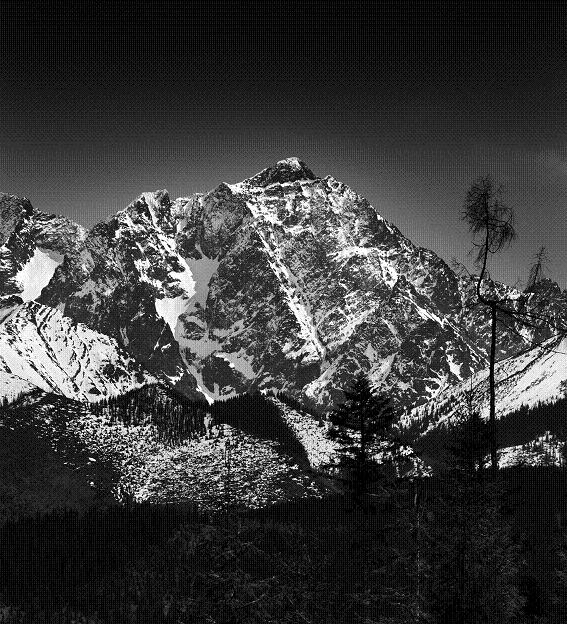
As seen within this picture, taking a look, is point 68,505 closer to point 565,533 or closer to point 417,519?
point 565,533

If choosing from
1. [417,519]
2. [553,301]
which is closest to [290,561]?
[417,519]

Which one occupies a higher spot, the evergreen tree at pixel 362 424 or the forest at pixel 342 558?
the evergreen tree at pixel 362 424

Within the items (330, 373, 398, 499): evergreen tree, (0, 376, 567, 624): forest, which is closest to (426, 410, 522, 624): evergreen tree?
(0, 376, 567, 624): forest

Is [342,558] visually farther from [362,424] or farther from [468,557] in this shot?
[468,557]

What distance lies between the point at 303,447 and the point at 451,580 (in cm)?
11816

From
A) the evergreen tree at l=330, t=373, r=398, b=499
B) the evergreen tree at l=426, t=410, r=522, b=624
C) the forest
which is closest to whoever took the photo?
the forest

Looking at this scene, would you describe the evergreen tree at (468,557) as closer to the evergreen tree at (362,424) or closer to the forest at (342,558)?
the forest at (342,558)

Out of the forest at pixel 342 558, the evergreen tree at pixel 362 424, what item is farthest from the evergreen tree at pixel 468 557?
the evergreen tree at pixel 362 424

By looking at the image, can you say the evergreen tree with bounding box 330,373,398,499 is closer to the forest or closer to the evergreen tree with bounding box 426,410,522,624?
the forest

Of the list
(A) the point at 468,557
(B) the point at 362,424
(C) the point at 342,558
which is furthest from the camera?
(C) the point at 342,558

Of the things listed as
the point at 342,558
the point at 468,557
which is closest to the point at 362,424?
the point at 342,558

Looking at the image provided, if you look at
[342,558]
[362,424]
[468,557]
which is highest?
[362,424]

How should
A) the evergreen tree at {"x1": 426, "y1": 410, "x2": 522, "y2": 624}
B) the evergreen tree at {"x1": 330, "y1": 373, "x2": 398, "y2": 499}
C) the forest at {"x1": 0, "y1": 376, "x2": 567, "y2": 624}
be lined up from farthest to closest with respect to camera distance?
the evergreen tree at {"x1": 330, "y1": 373, "x2": 398, "y2": 499}, the evergreen tree at {"x1": 426, "y1": 410, "x2": 522, "y2": 624}, the forest at {"x1": 0, "y1": 376, "x2": 567, "y2": 624}

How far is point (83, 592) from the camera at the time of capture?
87625mm
